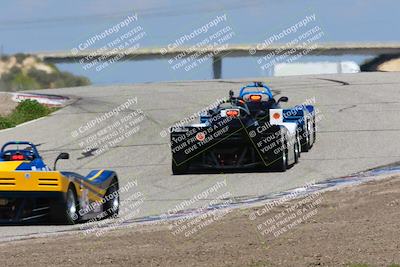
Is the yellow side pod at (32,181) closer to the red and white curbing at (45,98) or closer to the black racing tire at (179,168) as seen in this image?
the black racing tire at (179,168)

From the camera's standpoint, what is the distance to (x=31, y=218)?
43.0ft

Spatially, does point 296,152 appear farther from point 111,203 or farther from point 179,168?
point 111,203

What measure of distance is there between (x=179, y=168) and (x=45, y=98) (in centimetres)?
1783

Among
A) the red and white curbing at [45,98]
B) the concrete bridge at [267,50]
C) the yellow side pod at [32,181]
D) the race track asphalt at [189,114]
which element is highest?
the yellow side pod at [32,181]

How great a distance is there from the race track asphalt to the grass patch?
674 millimetres

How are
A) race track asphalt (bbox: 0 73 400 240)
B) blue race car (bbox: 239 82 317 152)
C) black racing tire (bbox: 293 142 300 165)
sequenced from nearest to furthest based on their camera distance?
race track asphalt (bbox: 0 73 400 240), black racing tire (bbox: 293 142 300 165), blue race car (bbox: 239 82 317 152)

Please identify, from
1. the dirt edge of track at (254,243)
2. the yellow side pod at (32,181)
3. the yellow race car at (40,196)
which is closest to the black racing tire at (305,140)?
the dirt edge of track at (254,243)

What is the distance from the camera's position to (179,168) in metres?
18.9

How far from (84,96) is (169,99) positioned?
5.11 meters

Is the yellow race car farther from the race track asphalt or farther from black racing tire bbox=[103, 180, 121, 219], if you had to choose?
black racing tire bbox=[103, 180, 121, 219]

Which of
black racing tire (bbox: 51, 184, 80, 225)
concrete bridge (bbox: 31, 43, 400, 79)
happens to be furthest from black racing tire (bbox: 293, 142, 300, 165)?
concrete bridge (bbox: 31, 43, 400, 79)

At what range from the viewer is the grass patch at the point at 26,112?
98.1 feet

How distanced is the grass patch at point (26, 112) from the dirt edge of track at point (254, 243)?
1796 centimetres

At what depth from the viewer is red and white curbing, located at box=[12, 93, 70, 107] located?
34.8 meters
